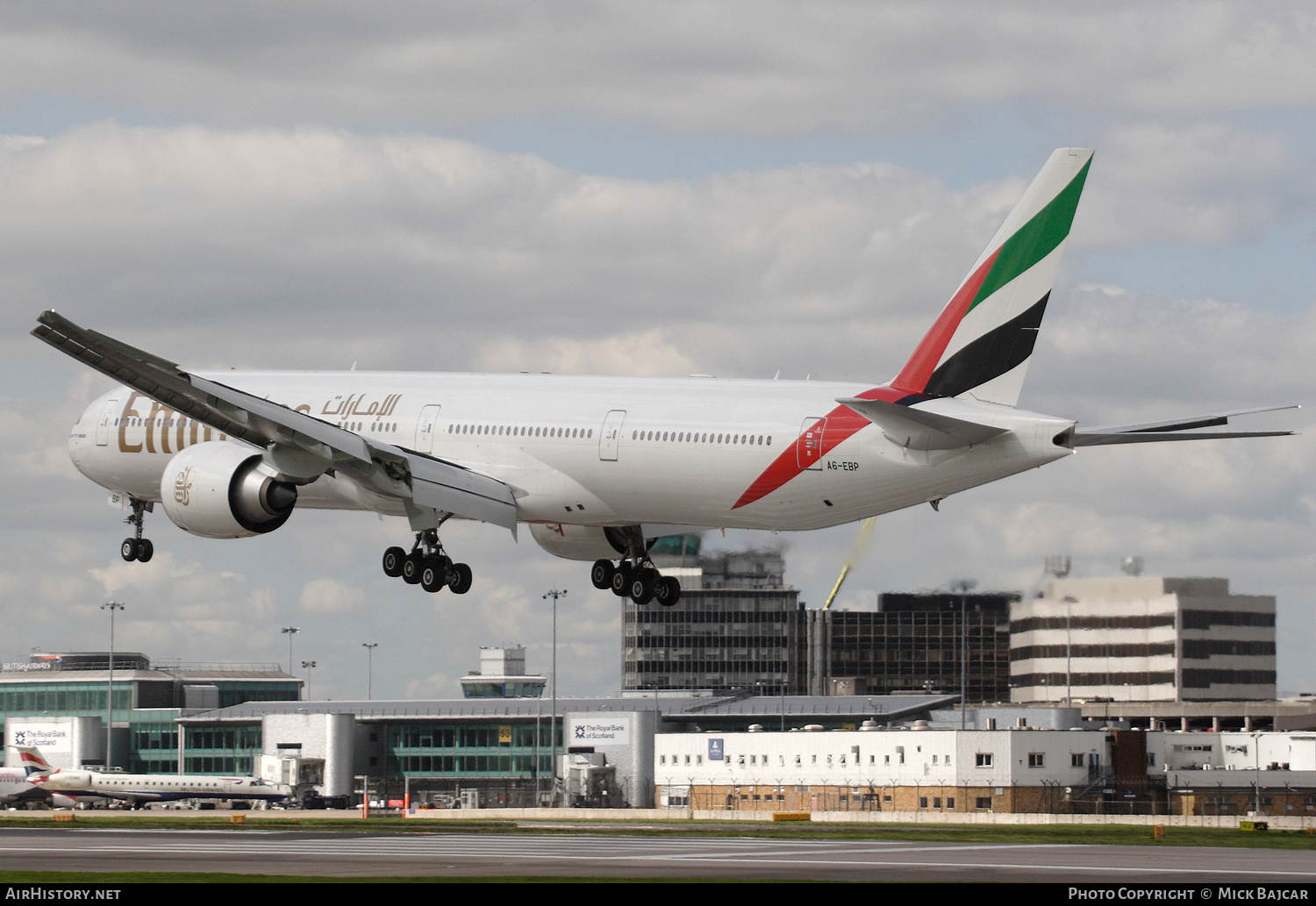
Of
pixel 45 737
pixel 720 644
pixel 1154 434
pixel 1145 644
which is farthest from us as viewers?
pixel 720 644

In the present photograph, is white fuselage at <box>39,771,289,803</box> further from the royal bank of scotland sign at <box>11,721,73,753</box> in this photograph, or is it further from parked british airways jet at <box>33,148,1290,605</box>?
parked british airways jet at <box>33,148,1290,605</box>

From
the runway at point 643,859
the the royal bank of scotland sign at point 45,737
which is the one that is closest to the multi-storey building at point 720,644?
the the royal bank of scotland sign at point 45,737

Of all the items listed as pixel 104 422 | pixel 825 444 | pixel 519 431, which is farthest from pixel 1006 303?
pixel 104 422

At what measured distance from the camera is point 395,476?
50.1 metres

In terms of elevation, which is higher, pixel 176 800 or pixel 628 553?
pixel 628 553

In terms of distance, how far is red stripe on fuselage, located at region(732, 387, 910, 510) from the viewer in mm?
45719

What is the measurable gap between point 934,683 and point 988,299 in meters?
144

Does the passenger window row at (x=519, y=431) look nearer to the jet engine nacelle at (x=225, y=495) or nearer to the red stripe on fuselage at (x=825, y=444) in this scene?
the jet engine nacelle at (x=225, y=495)

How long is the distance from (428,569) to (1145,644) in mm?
77593

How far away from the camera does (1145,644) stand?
11881 centimetres

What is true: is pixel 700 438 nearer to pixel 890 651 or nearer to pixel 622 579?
pixel 622 579

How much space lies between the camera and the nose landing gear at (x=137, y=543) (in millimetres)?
58281
